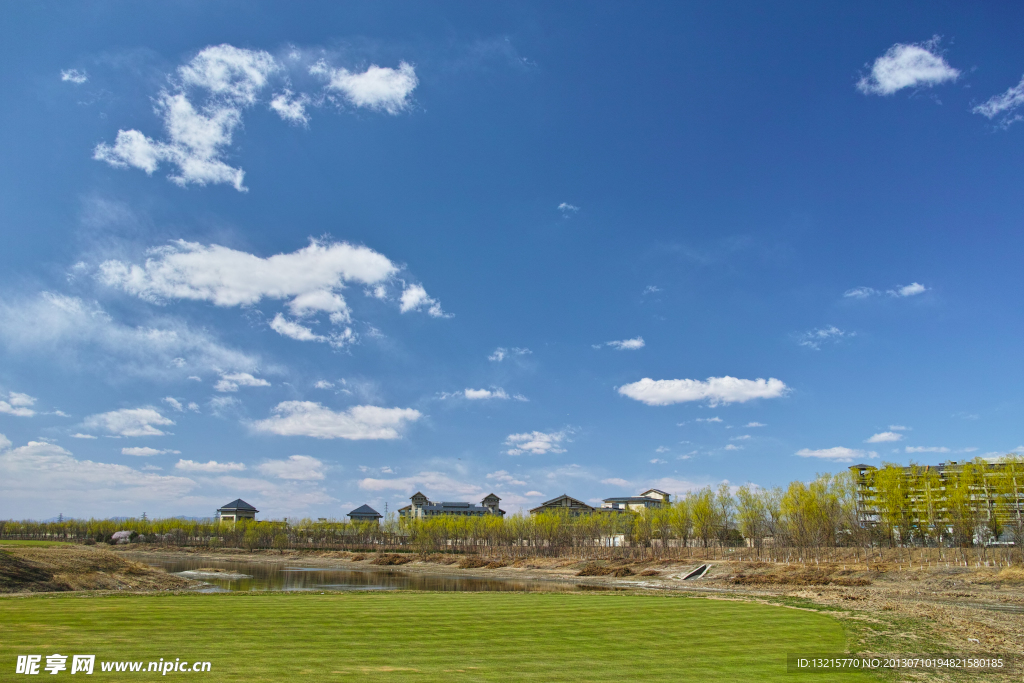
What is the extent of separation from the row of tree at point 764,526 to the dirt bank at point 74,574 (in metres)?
67.9

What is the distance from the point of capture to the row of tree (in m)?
67.8

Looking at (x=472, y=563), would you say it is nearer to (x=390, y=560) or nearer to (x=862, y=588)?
(x=390, y=560)

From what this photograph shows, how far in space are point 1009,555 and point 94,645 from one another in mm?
77232

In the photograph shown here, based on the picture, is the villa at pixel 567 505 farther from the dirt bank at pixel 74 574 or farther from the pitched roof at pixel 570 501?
the dirt bank at pixel 74 574

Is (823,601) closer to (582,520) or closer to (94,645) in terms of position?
(94,645)

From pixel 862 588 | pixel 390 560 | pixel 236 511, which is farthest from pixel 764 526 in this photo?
pixel 236 511

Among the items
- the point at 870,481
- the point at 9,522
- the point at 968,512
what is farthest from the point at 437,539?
the point at 9,522

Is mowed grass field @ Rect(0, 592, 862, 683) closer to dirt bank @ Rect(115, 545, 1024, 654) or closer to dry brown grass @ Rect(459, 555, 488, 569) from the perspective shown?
dirt bank @ Rect(115, 545, 1024, 654)

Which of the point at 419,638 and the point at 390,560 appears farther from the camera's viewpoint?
the point at 390,560

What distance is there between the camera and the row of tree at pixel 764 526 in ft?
222

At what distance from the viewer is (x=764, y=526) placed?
87688mm

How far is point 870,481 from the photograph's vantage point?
292 feet

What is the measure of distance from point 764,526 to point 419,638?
8282 centimetres

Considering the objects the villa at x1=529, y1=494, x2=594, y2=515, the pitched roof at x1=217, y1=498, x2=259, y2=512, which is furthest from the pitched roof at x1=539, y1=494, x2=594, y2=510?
the pitched roof at x1=217, y1=498, x2=259, y2=512
